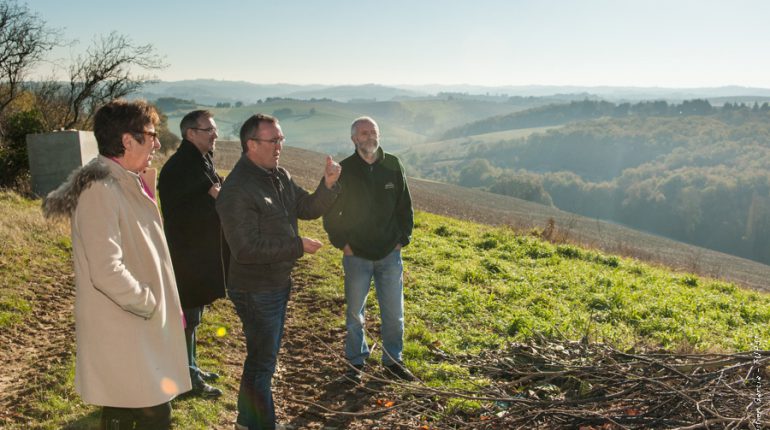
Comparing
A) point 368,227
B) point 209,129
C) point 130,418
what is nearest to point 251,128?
point 209,129

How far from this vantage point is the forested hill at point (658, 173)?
99250 mm

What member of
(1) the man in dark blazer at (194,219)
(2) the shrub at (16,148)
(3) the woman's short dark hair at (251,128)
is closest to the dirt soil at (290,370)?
(1) the man in dark blazer at (194,219)

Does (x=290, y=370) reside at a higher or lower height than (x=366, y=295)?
lower

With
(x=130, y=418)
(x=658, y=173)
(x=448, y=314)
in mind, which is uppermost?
(x=130, y=418)

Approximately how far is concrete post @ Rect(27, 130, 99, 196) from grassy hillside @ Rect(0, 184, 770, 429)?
82cm

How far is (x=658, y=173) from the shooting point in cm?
13538

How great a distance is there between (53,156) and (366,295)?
11.4 m

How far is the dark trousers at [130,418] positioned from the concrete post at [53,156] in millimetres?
12106

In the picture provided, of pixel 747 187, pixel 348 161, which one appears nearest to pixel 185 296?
pixel 348 161

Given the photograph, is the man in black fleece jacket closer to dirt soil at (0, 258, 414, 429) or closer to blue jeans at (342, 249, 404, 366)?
blue jeans at (342, 249, 404, 366)

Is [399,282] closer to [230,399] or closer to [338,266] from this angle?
[230,399]

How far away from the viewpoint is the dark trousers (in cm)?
270

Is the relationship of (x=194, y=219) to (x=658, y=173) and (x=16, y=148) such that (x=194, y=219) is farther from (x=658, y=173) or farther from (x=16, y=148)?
(x=658, y=173)

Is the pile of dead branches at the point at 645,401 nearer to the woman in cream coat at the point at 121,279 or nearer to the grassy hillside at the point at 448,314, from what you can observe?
the grassy hillside at the point at 448,314
